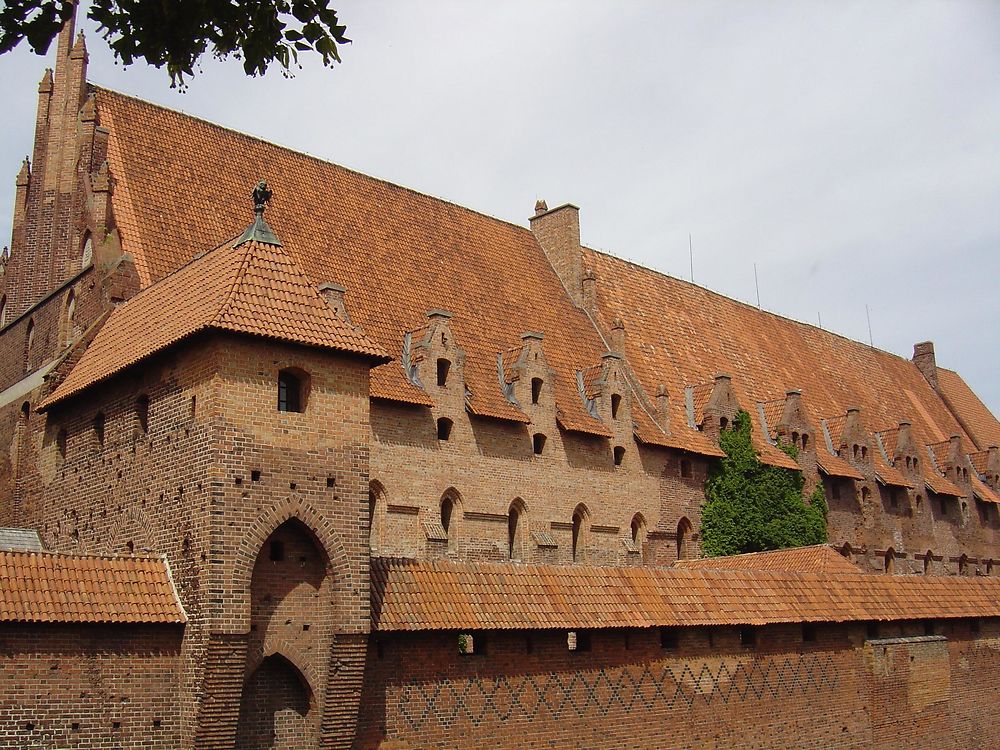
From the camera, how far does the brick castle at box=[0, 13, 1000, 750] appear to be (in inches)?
611

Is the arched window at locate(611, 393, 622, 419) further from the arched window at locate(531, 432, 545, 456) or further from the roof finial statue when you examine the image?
the roof finial statue

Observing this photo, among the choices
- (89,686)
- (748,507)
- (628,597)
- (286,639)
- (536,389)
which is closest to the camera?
(89,686)

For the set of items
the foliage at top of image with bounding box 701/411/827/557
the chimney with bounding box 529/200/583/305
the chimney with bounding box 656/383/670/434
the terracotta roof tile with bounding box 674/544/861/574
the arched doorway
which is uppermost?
the chimney with bounding box 529/200/583/305

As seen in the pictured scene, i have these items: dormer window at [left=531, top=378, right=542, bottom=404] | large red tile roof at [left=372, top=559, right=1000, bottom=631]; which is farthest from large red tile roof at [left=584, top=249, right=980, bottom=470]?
large red tile roof at [left=372, top=559, right=1000, bottom=631]

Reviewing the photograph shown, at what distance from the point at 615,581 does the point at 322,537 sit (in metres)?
6.28

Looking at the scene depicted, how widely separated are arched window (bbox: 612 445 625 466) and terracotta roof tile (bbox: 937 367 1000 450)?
1002 inches

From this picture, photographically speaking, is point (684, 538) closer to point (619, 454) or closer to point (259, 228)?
point (619, 454)

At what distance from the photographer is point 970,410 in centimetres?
5206

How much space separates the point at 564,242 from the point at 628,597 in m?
16.7

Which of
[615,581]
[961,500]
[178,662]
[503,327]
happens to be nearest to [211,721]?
[178,662]

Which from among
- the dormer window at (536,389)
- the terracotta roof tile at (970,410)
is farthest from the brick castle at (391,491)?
the terracotta roof tile at (970,410)

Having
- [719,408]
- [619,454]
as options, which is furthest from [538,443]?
[719,408]

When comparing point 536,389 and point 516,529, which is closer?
point 516,529

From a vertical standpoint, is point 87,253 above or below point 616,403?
above
